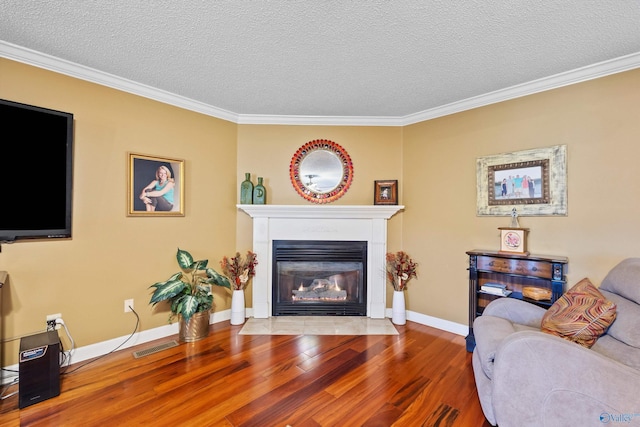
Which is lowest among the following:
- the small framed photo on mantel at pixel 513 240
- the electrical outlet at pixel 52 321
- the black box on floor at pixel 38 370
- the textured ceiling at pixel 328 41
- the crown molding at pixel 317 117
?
the black box on floor at pixel 38 370

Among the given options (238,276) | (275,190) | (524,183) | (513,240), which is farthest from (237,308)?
(524,183)

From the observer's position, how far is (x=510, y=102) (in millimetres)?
2623

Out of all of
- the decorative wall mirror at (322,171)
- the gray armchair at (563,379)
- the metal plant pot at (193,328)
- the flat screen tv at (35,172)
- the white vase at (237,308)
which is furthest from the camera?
the decorative wall mirror at (322,171)

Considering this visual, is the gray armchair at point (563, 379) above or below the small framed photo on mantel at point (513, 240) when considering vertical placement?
below

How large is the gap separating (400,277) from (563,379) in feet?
6.30

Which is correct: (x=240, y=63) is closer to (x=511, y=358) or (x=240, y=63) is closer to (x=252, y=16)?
(x=252, y=16)

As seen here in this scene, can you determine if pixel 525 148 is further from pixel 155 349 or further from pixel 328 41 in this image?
pixel 155 349

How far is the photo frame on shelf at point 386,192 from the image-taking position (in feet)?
10.6

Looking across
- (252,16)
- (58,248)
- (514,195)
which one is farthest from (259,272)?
(514,195)

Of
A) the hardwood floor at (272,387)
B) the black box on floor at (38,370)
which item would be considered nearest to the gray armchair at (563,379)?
the hardwood floor at (272,387)

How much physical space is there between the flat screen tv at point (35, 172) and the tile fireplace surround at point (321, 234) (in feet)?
5.26

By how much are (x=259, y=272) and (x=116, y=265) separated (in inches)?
54.8

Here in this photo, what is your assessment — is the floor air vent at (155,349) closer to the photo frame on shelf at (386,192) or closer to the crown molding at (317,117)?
the crown molding at (317,117)

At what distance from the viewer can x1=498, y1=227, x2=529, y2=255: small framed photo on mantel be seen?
242cm
